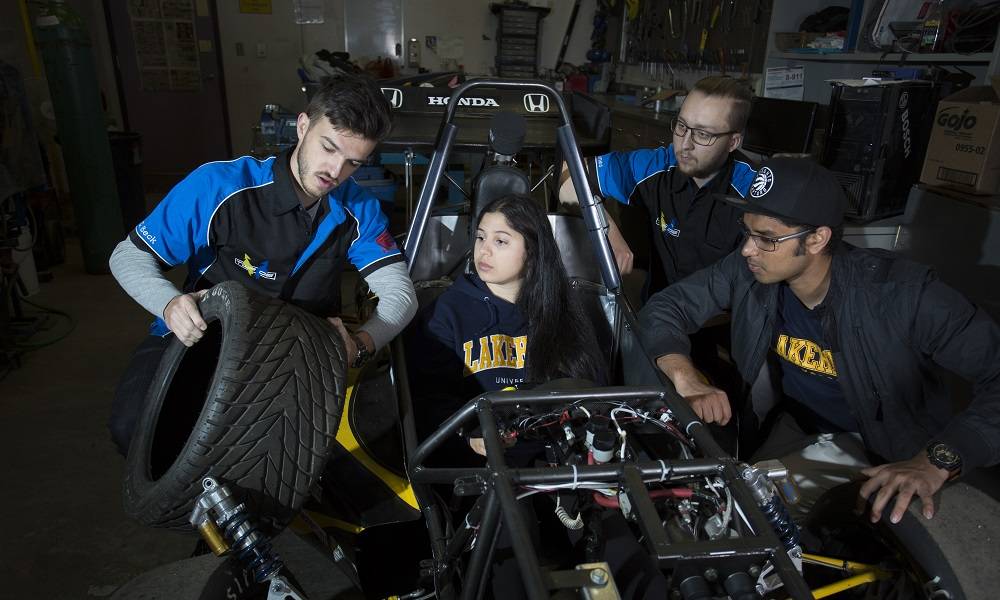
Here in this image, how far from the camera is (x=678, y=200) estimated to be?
2.53 metres

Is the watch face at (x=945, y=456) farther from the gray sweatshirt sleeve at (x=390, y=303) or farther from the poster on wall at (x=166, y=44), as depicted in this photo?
the poster on wall at (x=166, y=44)

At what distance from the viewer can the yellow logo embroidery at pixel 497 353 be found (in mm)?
1914

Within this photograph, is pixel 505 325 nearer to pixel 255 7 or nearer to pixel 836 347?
pixel 836 347

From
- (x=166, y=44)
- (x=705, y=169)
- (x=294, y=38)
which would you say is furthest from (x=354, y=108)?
(x=166, y=44)

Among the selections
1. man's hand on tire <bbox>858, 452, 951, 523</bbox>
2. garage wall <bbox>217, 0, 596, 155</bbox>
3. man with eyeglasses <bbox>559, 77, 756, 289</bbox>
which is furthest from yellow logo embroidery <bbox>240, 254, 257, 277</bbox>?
garage wall <bbox>217, 0, 596, 155</bbox>

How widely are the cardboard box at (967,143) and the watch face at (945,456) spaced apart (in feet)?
5.74

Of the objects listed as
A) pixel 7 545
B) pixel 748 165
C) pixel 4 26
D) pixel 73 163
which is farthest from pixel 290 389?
pixel 4 26

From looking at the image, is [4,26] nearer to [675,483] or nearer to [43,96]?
[43,96]

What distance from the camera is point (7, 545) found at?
2.12 metres

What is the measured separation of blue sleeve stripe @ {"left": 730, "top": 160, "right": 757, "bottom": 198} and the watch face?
1.24 meters

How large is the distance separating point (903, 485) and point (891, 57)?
2.75 metres

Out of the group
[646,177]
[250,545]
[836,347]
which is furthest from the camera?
[646,177]

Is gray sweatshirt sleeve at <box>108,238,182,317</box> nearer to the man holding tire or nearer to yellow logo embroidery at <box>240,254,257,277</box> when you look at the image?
the man holding tire

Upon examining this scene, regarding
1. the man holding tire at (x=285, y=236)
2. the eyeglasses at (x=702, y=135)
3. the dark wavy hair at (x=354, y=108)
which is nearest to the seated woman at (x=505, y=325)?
the man holding tire at (x=285, y=236)
